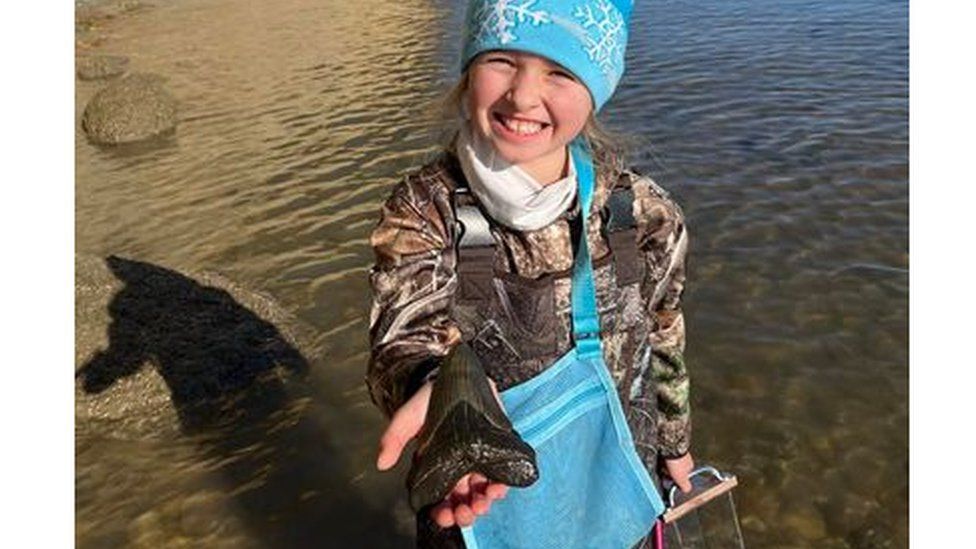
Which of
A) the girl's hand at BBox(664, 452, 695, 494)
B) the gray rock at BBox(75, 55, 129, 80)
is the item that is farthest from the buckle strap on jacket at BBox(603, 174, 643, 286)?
the gray rock at BBox(75, 55, 129, 80)

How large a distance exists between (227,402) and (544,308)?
4.46 m

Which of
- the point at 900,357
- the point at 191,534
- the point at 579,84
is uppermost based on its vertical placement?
the point at 579,84

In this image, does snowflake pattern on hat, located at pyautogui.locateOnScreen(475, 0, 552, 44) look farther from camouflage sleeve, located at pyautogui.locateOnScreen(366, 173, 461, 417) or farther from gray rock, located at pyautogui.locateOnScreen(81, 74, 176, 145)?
gray rock, located at pyautogui.locateOnScreen(81, 74, 176, 145)

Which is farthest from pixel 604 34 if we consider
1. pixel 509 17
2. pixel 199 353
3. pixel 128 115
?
pixel 128 115

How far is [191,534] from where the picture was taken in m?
5.35

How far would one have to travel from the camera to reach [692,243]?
8.41m

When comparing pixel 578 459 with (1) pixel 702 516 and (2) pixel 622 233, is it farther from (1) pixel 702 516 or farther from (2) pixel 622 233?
(1) pixel 702 516

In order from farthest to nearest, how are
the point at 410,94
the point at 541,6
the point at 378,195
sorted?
the point at 410,94, the point at 378,195, the point at 541,6

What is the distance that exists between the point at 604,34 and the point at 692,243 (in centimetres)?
594

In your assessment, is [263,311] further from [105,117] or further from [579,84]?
[105,117]

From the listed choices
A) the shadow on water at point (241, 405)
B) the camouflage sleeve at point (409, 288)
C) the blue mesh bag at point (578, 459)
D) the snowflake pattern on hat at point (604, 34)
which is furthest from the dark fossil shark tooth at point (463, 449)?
the shadow on water at point (241, 405)

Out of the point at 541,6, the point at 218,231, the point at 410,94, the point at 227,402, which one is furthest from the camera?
the point at 410,94

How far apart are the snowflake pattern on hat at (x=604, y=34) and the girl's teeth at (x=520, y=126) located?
0.94ft

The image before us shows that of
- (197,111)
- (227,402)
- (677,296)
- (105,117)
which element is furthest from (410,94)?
A: (677,296)
